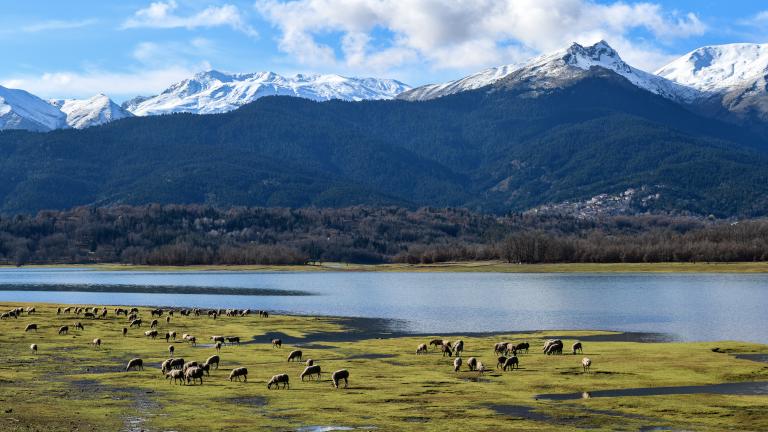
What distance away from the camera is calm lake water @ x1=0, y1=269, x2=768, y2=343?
299 ft

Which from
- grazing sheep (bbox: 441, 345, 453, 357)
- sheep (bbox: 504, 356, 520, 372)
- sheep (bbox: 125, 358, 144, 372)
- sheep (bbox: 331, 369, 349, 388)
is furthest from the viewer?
grazing sheep (bbox: 441, 345, 453, 357)

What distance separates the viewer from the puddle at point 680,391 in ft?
156

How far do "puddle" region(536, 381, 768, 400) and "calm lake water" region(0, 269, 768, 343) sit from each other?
25.5 meters

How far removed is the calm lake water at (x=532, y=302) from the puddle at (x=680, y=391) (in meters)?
25.5

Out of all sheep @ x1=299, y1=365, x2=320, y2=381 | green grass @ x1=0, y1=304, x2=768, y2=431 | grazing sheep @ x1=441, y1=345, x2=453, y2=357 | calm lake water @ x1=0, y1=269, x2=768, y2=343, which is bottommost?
green grass @ x1=0, y1=304, x2=768, y2=431

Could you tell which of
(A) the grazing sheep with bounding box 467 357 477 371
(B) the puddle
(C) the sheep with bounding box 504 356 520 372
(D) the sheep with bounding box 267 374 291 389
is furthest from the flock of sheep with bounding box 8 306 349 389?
(B) the puddle

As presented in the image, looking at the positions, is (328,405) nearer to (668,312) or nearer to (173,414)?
(173,414)

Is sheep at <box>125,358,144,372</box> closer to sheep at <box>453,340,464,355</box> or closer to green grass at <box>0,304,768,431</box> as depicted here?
green grass at <box>0,304,768,431</box>

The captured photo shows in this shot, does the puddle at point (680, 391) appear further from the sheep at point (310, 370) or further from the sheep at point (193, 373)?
the sheep at point (193, 373)

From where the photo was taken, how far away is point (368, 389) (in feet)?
160

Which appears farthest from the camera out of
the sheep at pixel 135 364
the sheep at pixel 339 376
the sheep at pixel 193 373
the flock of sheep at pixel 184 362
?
the sheep at pixel 135 364

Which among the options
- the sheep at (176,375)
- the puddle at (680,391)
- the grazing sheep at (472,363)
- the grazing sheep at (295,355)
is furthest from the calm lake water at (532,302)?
the sheep at (176,375)

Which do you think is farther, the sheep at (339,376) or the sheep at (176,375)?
the sheep at (176,375)

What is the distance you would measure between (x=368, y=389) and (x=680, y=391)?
1649 centimetres
